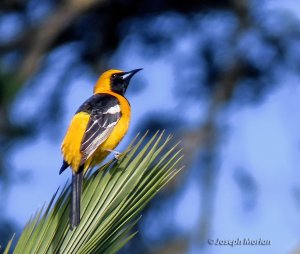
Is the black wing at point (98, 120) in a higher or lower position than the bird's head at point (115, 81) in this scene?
lower

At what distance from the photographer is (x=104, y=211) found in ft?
6.37

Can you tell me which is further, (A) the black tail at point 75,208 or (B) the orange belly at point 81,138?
(B) the orange belly at point 81,138

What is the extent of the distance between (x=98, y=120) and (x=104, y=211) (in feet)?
6.36

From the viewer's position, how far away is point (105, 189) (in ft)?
6.66

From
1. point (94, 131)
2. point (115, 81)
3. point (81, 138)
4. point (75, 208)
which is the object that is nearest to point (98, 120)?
point (94, 131)

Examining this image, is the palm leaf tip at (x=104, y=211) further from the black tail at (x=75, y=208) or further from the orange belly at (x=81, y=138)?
the orange belly at (x=81, y=138)

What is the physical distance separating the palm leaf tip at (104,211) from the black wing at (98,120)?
1.23 m

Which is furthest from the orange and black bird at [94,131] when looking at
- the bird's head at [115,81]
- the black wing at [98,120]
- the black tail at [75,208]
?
the black tail at [75,208]

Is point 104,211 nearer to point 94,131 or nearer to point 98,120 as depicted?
point 94,131

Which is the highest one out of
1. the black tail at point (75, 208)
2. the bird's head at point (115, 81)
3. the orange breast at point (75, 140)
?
the bird's head at point (115, 81)

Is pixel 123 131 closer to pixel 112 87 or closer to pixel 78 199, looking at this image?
pixel 112 87

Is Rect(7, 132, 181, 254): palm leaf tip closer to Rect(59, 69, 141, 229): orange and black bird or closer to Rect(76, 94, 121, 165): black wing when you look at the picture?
Rect(59, 69, 141, 229): orange and black bird

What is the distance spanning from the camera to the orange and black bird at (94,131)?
3395mm

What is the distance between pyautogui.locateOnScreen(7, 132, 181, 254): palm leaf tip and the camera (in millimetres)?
1848
